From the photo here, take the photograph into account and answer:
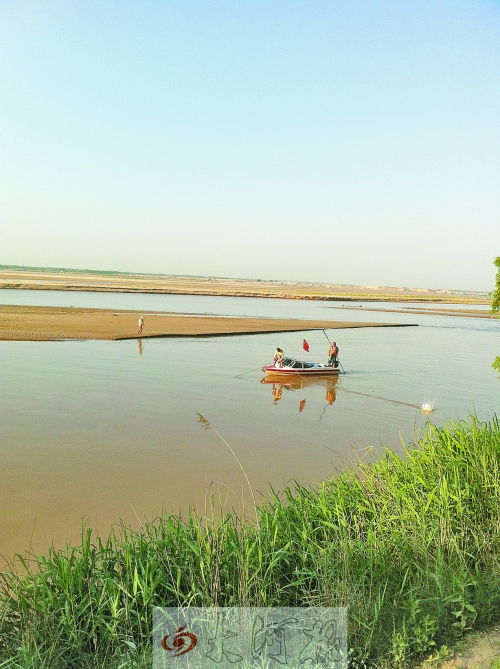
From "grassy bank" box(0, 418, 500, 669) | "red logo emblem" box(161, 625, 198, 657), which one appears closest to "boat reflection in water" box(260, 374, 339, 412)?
"grassy bank" box(0, 418, 500, 669)

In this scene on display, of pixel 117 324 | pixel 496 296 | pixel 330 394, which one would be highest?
pixel 496 296

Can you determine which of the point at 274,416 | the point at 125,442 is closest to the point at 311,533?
the point at 125,442

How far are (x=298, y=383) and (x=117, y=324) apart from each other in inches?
898

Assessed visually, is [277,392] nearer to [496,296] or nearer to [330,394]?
[330,394]

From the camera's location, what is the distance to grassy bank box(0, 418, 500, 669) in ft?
15.4

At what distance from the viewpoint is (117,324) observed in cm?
4372

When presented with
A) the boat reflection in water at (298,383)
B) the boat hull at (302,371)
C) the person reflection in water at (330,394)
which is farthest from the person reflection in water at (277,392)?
the person reflection in water at (330,394)

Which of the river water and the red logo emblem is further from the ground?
the red logo emblem

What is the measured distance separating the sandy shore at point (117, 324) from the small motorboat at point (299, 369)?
47.6 ft

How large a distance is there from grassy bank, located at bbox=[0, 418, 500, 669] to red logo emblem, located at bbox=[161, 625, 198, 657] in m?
0.18

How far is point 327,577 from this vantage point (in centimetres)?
537

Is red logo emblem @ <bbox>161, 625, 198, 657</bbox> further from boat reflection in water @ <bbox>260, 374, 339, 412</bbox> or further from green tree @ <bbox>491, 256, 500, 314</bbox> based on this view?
boat reflection in water @ <bbox>260, 374, 339, 412</bbox>

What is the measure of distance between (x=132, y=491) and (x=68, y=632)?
603cm

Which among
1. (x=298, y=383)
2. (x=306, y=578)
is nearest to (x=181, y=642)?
(x=306, y=578)
